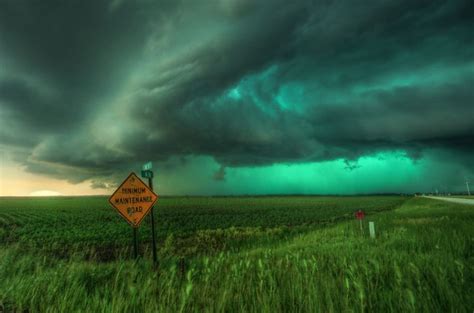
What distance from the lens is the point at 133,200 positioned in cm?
704

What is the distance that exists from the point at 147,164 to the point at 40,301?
421 centimetres

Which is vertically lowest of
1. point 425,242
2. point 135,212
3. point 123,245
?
point 123,245

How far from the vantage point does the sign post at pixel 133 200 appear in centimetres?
680

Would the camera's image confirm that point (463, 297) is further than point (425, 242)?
No

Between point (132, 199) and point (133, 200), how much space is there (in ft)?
0.13

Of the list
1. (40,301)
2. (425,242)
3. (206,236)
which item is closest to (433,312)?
(40,301)

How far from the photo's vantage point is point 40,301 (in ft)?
12.5

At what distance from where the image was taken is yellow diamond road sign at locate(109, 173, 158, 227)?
6.80m

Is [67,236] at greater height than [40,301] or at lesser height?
lesser

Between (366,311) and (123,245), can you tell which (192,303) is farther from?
(123,245)

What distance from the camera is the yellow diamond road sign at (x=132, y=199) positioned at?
6.80 metres

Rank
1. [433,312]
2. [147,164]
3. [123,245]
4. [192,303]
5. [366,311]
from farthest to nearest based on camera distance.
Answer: [123,245] → [147,164] → [192,303] → [366,311] → [433,312]

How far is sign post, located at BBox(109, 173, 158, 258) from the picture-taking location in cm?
680

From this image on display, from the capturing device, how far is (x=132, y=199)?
7.02 meters
